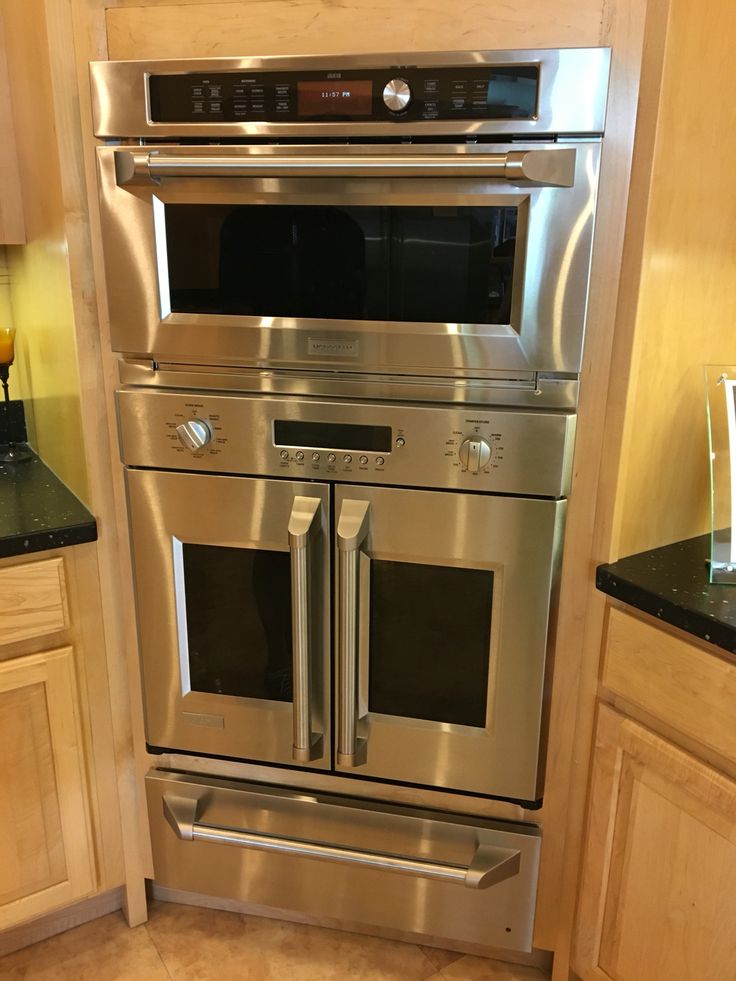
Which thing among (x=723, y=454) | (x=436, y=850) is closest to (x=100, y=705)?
(x=436, y=850)

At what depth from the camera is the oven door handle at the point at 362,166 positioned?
3.60ft

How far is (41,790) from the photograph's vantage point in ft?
4.96

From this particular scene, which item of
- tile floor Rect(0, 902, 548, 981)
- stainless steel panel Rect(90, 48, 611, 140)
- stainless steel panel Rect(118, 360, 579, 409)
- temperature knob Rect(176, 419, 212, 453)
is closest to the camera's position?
stainless steel panel Rect(90, 48, 611, 140)

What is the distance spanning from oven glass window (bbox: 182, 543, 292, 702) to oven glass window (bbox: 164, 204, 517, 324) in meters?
0.44

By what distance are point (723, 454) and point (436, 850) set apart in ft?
2.83

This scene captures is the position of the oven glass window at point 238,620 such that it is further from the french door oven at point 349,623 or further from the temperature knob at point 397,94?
the temperature knob at point 397,94

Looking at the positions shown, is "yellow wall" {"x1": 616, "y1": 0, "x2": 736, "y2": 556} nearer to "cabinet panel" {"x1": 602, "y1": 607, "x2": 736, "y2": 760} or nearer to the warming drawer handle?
"cabinet panel" {"x1": 602, "y1": 607, "x2": 736, "y2": 760}

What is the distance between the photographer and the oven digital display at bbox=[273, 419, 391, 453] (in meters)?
1.29

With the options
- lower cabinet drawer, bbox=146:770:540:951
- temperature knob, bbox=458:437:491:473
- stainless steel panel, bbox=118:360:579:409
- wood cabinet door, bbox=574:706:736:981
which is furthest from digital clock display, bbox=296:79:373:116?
lower cabinet drawer, bbox=146:770:540:951

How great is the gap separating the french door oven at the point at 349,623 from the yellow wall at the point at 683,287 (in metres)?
0.18

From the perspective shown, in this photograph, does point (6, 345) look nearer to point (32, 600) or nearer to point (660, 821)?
point (32, 600)

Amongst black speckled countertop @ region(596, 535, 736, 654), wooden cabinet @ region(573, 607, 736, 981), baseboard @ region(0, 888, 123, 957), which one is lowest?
baseboard @ region(0, 888, 123, 957)

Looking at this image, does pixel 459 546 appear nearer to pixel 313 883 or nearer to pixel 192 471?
pixel 192 471

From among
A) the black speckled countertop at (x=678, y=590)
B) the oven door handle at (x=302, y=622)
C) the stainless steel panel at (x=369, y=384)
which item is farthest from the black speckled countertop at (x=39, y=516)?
the black speckled countertop at (x=678, y=590)
